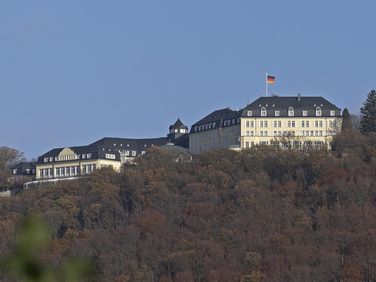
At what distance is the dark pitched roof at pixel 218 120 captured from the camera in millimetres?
105125

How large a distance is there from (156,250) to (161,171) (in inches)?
572

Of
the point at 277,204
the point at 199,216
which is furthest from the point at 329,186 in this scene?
the point at 199,216

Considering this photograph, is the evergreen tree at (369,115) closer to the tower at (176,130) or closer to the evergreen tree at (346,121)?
the evergreen tree at (346,121)

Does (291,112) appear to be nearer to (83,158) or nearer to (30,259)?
(83,158)

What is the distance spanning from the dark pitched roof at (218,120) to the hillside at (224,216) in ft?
19.7

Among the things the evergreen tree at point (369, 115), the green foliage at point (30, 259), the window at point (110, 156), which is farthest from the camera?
the window at point (110, 156)

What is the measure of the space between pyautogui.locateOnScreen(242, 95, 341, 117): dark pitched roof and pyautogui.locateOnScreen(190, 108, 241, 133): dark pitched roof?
5.08 feet

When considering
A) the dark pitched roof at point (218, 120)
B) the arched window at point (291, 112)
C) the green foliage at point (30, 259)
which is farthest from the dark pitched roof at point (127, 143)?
the green foliage at point (30, 259)

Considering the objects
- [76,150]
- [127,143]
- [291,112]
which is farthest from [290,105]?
[76,150]

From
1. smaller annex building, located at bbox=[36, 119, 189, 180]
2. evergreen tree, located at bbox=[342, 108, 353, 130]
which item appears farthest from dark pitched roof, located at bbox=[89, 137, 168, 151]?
evergreen tree, located at bbox=[342, 108, 353, 130]

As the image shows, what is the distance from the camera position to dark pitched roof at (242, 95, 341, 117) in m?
103

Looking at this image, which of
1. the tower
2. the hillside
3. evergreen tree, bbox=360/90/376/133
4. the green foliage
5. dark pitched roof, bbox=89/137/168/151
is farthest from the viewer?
the tower

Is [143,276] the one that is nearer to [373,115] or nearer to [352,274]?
[352,274]

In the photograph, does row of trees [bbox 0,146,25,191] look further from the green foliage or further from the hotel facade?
the green foliage
